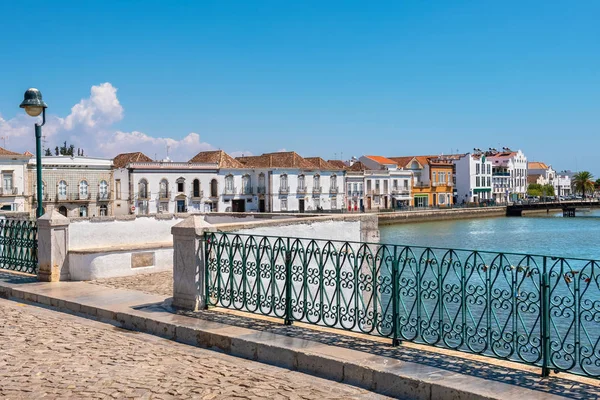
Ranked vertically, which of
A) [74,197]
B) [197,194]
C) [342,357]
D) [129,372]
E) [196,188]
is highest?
[196,188]

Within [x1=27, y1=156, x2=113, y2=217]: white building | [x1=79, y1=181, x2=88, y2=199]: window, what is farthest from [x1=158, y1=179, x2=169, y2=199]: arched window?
[x1=79, y1=181, x2=88, y2=199]: window

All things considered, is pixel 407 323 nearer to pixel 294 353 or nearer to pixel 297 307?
pixel 294 353

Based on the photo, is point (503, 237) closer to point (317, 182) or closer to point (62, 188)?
point (317, 182)

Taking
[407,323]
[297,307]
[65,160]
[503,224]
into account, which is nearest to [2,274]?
[297,307]

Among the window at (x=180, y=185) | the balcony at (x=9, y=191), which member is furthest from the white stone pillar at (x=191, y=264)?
the window at (x=180, y=185)

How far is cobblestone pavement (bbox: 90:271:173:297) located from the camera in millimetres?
9633

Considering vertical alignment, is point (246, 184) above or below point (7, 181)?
below

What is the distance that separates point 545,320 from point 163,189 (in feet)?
176

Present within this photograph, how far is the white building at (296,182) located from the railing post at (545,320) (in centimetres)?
5855

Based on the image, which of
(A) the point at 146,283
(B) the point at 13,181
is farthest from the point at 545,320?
(B) the point at 13,181

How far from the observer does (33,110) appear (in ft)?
35.8

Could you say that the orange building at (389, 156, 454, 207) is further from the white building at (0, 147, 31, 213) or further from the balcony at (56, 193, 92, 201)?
the white building at (0, 147, 31, 213)

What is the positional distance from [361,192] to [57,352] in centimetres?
6697

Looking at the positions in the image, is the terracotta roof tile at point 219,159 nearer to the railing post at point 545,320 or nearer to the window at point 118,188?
the window at point 118,188
